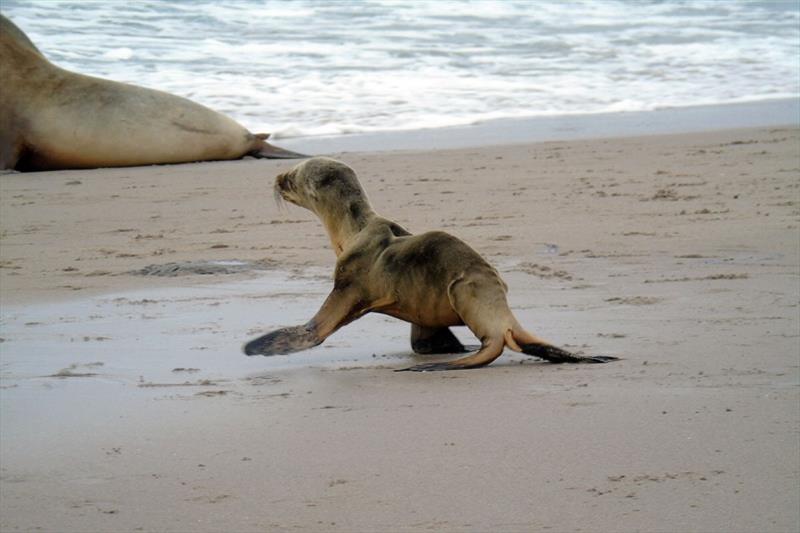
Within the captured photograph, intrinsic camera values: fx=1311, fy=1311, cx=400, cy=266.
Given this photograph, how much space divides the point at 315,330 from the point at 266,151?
19.3 ft

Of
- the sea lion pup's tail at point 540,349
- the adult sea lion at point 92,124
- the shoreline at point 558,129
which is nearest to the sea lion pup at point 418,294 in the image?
the sea lion pup's tail at point 540,349

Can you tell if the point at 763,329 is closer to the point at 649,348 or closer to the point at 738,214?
the point at 649,348

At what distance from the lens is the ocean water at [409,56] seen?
11820 millimetres

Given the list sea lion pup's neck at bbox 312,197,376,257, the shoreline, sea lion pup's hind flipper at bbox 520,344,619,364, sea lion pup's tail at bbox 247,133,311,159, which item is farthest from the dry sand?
the shoreline

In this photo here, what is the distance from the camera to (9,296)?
515 cm

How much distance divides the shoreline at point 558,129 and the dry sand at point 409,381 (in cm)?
231

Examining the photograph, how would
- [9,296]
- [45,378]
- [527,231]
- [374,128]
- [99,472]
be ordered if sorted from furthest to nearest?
[374,128]
[527,231]
[9,296]
[45,378]
[99,472]

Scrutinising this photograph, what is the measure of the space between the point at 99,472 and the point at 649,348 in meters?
1.81

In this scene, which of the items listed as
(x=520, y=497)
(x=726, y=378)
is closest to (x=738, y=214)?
(x=726, y=378)

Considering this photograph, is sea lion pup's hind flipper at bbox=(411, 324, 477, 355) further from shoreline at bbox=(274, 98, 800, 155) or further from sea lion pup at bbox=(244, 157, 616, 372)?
shoreline at bbox=(274, 98, 800, 155)

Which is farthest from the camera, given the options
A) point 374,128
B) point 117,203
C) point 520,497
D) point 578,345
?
point 374,128

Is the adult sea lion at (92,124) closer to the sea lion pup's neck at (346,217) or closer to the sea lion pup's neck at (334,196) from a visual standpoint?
the sea lion pup's neck at (334,196)

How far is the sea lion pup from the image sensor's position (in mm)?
3773

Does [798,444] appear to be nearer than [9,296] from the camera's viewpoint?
Yes
